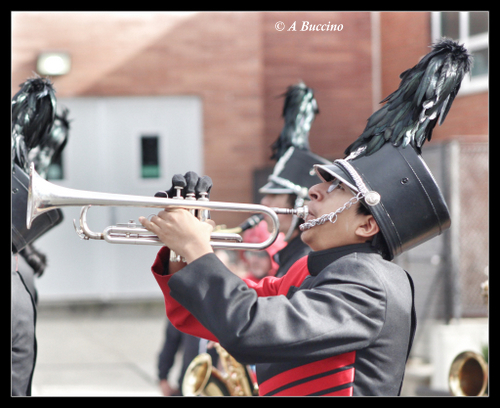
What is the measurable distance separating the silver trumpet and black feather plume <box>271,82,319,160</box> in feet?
6.53

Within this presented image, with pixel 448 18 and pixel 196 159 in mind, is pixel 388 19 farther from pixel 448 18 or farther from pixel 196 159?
pixel 196 159

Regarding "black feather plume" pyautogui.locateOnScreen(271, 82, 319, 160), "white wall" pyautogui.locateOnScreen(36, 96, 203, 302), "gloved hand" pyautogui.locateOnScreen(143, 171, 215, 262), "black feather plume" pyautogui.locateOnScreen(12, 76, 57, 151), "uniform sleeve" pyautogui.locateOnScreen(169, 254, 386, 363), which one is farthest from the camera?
"white wall" pyautogui.locateOnScreen(36, 96, 203, 302)

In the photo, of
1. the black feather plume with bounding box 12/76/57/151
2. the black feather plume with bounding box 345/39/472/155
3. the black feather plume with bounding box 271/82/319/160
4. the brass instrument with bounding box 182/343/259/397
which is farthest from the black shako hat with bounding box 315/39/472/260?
the brass instrument with bounding box 182/343/259/397

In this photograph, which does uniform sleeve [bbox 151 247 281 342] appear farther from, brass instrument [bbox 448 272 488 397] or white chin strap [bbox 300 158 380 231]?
brass instrument [bbox 448 272 488 397]

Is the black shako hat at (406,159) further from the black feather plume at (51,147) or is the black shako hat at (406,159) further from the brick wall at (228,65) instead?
the brick wall at (228,65)

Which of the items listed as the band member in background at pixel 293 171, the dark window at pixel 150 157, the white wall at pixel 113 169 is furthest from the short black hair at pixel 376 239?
the dark window at pixel 150 157

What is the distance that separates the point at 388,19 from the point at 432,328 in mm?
→ 4720

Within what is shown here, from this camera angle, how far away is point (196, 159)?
27.9 feet

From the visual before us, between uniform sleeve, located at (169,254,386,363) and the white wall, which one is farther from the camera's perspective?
the white wall

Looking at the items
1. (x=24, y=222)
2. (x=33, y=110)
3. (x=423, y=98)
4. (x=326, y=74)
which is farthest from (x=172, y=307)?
(x=326, y=74)


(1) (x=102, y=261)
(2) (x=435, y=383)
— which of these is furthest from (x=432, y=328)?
(1) (x=102, y=261)

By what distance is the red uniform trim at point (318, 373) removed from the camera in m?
1.78

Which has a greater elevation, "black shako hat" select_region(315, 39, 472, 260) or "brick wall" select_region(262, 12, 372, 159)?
"brick wall" select_region(262, 12, 372, 159)

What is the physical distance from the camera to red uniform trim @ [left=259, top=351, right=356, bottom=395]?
5.83 feet
